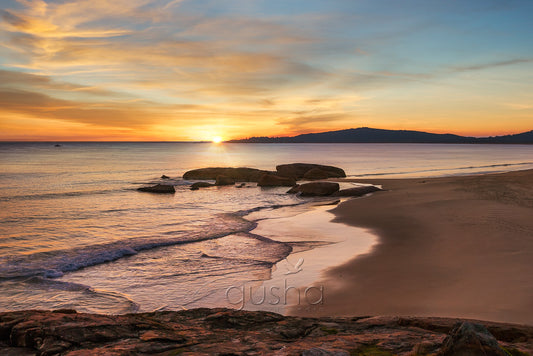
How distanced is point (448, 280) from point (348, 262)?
9.51 feet

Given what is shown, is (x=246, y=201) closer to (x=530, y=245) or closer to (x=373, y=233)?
(x=373, y=233)

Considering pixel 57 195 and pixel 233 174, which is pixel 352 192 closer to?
pixel 233 174

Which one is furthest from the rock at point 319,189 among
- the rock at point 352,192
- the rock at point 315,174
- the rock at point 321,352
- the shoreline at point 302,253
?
the rock at point 321,352

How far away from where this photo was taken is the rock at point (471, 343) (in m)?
2.80

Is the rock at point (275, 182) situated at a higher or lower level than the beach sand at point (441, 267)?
higher

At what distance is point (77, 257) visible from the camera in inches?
464

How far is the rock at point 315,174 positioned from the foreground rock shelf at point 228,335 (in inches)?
1409

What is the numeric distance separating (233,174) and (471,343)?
38.3m

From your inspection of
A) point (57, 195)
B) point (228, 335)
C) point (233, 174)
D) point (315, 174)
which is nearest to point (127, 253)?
point (228, 335)

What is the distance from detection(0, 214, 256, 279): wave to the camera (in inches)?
411

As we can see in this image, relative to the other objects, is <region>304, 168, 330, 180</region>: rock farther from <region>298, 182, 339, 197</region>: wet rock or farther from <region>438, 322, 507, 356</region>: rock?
<region>438, 322, 507, 356</region>: rock

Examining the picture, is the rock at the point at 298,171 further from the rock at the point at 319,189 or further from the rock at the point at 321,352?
the rock at the point at 321,352

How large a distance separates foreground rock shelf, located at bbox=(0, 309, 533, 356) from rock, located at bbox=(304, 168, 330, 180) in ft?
117

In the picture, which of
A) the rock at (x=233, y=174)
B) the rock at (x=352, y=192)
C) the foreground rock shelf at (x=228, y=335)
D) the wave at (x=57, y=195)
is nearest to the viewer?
the foreground rock shelf at (x=228, y=335)
